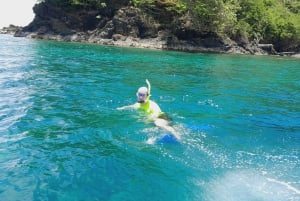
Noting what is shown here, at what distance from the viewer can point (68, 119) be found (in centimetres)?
1351

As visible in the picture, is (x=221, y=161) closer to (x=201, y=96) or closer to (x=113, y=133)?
(x=113, y=133)

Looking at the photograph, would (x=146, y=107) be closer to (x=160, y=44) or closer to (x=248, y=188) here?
(x=248, y=188)

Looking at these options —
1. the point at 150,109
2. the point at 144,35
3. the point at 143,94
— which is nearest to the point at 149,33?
the point at 144,35

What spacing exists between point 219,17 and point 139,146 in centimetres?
5206

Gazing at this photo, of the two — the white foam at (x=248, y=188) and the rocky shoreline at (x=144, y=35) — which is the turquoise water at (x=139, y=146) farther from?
the rocky shoreline at (x=144, y=35)

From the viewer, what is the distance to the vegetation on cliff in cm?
6084

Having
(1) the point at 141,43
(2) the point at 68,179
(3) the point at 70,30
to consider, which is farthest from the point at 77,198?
(3) the point at 70,30

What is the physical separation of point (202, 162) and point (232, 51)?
54.7 m

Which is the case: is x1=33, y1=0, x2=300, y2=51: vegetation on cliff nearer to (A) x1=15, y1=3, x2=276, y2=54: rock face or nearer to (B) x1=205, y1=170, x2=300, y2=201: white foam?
(A) x1=15, y1=3, x2=276, y2=54: rock face

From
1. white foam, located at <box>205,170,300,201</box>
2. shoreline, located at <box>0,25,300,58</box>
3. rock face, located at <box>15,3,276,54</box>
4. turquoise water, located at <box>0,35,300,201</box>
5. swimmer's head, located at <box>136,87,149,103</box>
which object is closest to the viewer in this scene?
white foam, located at <box>205,170,300,201</box>

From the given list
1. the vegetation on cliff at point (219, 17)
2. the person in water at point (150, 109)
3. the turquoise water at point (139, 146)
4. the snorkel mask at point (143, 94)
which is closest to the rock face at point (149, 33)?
the vegetation on cliff at point (219, 17)

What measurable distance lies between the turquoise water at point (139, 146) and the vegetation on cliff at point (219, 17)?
41932 mm

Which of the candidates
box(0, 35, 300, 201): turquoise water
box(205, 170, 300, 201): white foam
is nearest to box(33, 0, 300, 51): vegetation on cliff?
box(0, 35, 300, 201): turquoise water

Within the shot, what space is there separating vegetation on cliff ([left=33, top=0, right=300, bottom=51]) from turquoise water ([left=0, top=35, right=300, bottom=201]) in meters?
41.9
